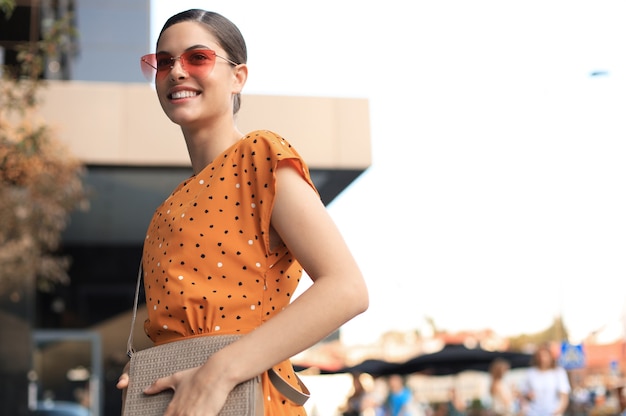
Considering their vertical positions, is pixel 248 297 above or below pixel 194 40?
below

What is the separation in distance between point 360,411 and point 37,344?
24.5 feet

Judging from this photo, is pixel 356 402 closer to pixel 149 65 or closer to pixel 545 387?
pixel 545 387

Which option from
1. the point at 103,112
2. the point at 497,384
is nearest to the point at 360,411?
the point at 497,384

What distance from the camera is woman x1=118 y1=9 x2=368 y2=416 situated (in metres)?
1.25

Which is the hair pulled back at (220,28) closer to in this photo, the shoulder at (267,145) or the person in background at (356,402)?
the shoulder at (267,145)

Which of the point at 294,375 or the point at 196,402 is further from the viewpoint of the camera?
the point at 294,375

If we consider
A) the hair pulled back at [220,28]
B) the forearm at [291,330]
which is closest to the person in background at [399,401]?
the hair pulled back at [220,28]

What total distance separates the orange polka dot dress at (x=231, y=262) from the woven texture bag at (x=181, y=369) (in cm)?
3

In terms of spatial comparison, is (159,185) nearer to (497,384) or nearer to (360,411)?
(360,411)

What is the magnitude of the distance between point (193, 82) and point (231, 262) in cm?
36

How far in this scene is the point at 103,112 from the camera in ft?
41.1

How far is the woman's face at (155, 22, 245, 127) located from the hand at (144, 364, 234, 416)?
0.49 metres

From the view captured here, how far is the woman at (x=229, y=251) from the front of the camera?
1255 millimetres

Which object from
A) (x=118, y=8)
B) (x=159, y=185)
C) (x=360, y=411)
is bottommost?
(x=360, y=411)
